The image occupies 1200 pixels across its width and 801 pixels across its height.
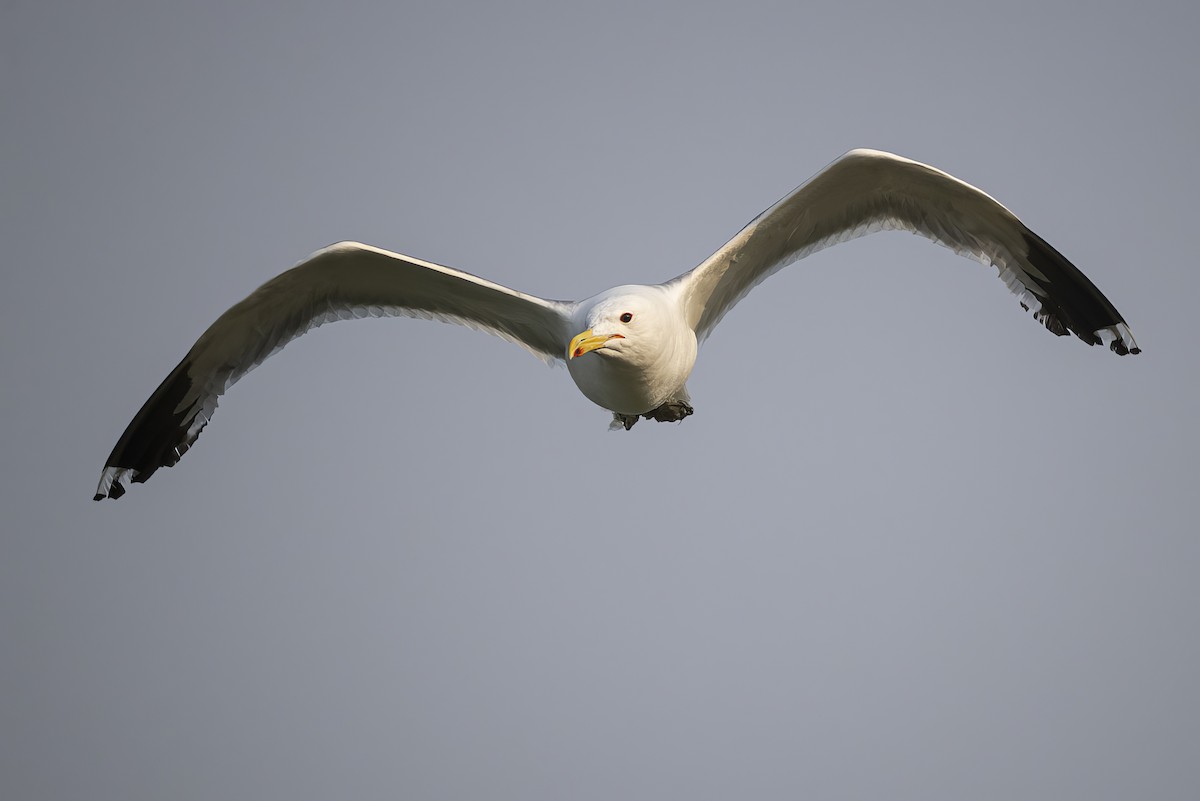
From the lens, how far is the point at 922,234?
9352mm

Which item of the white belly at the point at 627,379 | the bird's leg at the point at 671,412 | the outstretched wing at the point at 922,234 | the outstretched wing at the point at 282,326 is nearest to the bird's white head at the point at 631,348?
the white belly at the point at 627,379

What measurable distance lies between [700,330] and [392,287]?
2403 mm

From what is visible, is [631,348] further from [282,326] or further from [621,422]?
[282,326]

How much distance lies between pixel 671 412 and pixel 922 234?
2285mm

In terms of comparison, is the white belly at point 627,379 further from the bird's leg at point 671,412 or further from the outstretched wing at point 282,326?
the outstretched wing at point 282,326

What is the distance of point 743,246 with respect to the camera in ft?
29.6

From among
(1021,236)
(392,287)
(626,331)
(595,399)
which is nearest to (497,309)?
(392,287)

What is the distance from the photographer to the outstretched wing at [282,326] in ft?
31.2

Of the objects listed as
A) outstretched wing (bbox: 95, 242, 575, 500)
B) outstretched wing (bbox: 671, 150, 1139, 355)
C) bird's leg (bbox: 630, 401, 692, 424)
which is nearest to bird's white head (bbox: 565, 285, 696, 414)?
outstretched wing (bbox: 671, 150, 1139, 355)

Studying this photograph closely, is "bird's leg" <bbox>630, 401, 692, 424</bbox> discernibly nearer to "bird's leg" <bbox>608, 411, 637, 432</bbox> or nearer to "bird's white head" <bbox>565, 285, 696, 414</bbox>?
"bird's leg" <bbox>608, 411, 637, 432</bbox>

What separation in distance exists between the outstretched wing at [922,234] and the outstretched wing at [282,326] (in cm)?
155

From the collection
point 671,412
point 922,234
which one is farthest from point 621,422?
point 922,234

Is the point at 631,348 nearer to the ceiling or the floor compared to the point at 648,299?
nearer to the floor

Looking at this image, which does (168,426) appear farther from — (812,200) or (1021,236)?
(1021,236)
